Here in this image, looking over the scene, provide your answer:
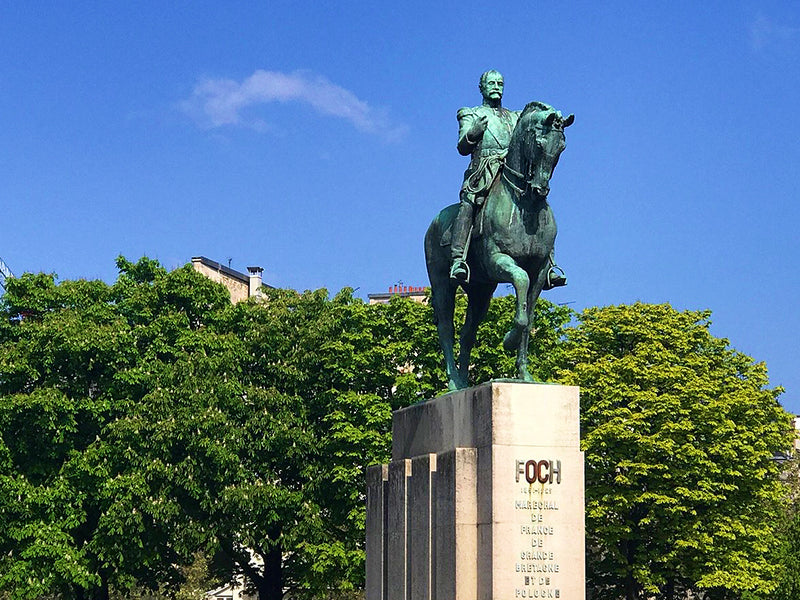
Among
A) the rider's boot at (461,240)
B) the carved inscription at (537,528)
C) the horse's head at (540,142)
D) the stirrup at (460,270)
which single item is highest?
the horse's head at (540,142)

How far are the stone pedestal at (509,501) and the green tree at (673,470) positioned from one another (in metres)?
28.6

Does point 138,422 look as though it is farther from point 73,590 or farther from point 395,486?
point 395,486

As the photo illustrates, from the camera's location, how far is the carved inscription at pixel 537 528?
18203mm

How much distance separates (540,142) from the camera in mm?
19109

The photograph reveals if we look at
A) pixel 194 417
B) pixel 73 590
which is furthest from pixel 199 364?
pixel 73 590

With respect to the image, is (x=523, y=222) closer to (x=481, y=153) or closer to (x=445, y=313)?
(x=481, y=153)

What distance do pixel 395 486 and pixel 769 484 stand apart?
3196 cm

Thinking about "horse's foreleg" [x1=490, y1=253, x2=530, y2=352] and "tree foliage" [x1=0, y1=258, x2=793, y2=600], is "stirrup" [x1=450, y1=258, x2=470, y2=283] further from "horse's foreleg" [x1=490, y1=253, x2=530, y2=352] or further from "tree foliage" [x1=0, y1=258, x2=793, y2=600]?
"tree foliage" [x1=0, y1=258, x2=793, y2=600]

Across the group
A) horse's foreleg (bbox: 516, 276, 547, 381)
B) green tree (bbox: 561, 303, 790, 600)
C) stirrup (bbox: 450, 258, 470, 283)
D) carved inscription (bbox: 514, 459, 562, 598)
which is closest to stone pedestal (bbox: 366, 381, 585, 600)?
carved inscription (bbox: 514, 459, 562, 598)

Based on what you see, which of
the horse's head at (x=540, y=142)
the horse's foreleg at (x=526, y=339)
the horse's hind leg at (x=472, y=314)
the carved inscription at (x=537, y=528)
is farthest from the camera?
the horse's hind leg at (x=472, y=314)

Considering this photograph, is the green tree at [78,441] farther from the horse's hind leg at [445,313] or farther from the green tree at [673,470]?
the horse's hind leg at [445,313]

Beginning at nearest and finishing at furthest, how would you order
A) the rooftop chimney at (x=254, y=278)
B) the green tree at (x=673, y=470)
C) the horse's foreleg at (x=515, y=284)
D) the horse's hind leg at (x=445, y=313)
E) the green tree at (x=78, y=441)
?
the horse's foreleg at (x=515, y=284) → the horse's hind leg at (x=445, y=313) → the green tree at (x=78, y=441) → the green tree at (x=673, y=470) → the rooftop chimney at (x=254, y=278)

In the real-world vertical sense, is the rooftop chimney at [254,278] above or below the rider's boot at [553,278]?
above

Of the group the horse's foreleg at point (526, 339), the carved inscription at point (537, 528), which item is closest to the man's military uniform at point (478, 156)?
the horse's foreleg at point (526, 339)
